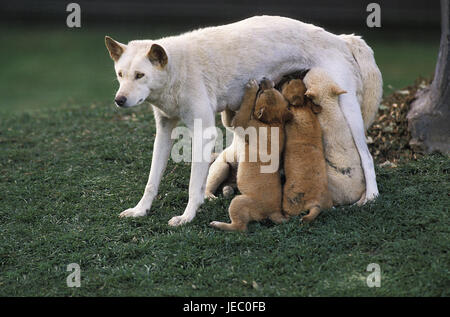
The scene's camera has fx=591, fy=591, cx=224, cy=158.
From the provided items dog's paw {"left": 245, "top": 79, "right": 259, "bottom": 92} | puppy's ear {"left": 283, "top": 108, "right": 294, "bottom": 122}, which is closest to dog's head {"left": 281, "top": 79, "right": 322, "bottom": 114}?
puppy's ear {"left": 283, "top": 108, "right": 294, "bottom": 122}

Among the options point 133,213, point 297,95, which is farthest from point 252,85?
point 133,213

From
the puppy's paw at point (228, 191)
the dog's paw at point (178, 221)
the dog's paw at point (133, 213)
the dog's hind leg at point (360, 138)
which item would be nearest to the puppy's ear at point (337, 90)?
the dog's hind leg at point (360, 138)

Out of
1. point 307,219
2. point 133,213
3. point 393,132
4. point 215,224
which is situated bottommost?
point 133,213

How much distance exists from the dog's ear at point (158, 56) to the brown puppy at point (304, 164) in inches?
47.1

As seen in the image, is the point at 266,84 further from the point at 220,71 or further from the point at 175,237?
the point at 175,237

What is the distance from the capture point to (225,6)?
16.2 metres

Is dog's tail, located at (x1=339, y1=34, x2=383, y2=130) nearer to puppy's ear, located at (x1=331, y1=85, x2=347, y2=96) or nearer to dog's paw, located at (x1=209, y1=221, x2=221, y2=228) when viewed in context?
puppy's ear, located at (x1=331, y1=85, x2=347, y2=96)

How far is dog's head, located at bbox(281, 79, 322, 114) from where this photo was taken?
17.7 ft

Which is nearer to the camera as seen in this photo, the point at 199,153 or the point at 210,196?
the point at 199,153

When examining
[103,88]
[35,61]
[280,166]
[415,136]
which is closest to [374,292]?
[280,166]

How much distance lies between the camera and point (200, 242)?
16.2ft

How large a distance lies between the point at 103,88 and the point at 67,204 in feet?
22.7

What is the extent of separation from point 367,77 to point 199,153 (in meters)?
1.88
